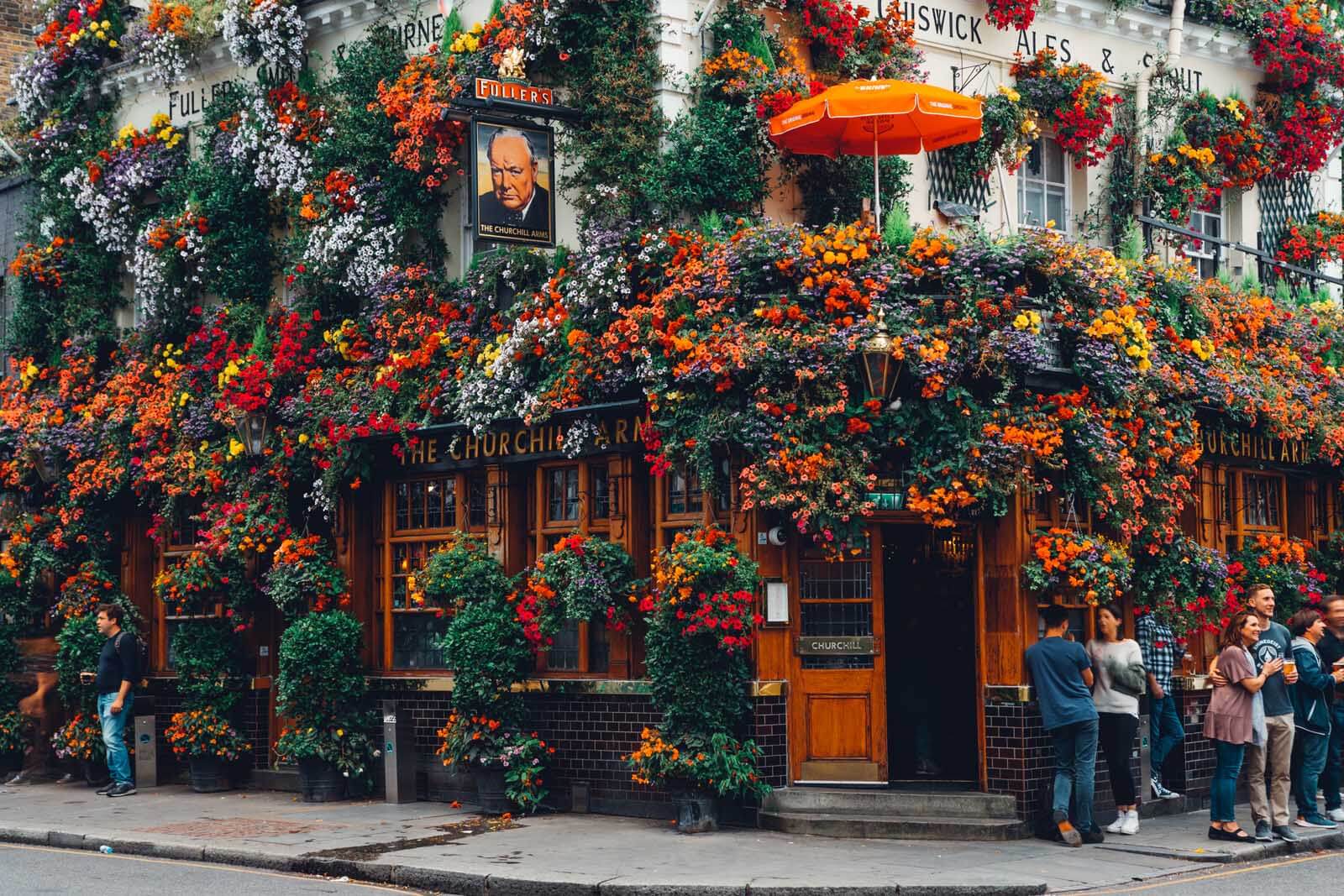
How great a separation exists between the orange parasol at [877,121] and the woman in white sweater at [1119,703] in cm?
416

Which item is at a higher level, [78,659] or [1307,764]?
[78,659]

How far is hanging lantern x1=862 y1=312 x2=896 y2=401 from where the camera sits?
14148 mm

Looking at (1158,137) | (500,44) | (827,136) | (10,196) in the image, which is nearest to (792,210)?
(827,136)

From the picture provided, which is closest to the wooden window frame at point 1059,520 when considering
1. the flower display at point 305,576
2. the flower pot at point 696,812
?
the flower pot at point 696,812

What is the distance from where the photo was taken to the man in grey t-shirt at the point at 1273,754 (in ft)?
46.1

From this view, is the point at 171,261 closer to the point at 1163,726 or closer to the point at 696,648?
the point at 696,648

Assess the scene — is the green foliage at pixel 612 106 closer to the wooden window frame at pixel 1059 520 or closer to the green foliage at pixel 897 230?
the green foliage at pixel 897 230

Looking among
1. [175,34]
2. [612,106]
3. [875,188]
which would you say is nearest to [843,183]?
[875,188]

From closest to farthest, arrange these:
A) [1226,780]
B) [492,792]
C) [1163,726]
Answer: [1226,780] < [492,792] < [1163,726]

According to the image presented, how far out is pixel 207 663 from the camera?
61.9ft

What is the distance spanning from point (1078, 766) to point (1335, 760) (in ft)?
→ 8.87

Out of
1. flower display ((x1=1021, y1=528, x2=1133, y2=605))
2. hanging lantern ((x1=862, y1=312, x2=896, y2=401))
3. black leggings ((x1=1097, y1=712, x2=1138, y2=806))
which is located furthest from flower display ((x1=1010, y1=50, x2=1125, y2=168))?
black leggings ((x1=1097, y1=712, x2=1138, y2=806))

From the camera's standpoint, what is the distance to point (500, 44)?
16.5m

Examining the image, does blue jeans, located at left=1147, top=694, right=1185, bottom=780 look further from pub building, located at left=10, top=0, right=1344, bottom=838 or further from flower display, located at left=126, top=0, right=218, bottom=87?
flower display, located at left=126, top=0, right=218, bottom=87
